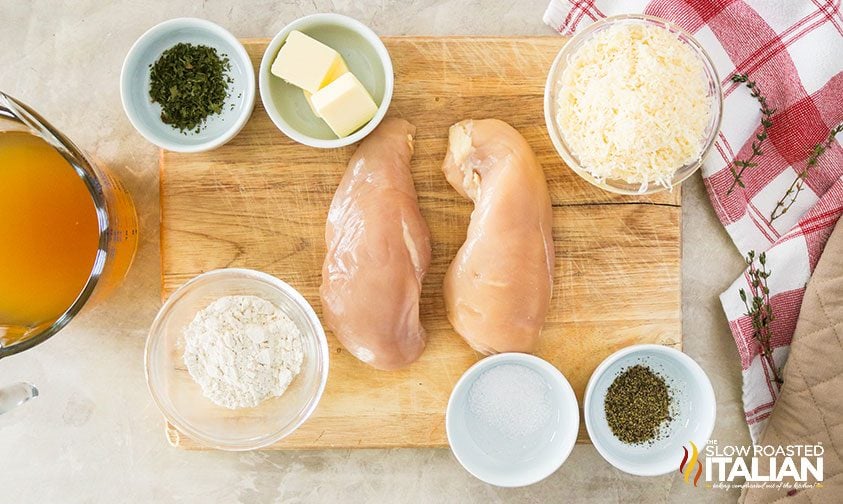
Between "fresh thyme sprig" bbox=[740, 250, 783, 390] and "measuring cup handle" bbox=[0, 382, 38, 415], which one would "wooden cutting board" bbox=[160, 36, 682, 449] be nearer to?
"fresh thyme sprig" bbox=[740, 250, 783, 390]

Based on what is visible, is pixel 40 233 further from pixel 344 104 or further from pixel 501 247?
pixel 501 247

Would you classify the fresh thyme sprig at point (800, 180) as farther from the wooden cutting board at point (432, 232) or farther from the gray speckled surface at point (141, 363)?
the wooden cutting board at point (432, 232)

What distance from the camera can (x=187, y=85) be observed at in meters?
1.71

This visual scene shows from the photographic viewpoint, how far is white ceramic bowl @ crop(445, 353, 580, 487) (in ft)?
5.66

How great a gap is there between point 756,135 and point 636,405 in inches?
30.6

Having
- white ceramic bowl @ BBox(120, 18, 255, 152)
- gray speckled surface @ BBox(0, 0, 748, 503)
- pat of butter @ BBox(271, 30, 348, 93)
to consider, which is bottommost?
gray speckled surface @ BBox(0, 0, 748, 503)

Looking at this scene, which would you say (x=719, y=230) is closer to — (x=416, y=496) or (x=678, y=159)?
(x=678, y=159)

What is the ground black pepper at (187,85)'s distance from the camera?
5.62 ft

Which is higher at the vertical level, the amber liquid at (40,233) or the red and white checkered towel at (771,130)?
the red and white checkered towel at (771,130)

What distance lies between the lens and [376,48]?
5.65 feet

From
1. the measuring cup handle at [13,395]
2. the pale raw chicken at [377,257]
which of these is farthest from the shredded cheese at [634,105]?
the measuring cup handle at [13,395]

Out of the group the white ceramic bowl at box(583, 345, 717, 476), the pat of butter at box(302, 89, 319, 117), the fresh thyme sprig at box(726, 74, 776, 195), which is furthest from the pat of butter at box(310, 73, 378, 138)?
the fresh thyme sprig at box(726, 74, 776, 195)

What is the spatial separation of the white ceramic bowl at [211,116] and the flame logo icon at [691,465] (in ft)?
4.55

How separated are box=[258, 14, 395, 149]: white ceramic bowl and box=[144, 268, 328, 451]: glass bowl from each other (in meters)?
0.39
